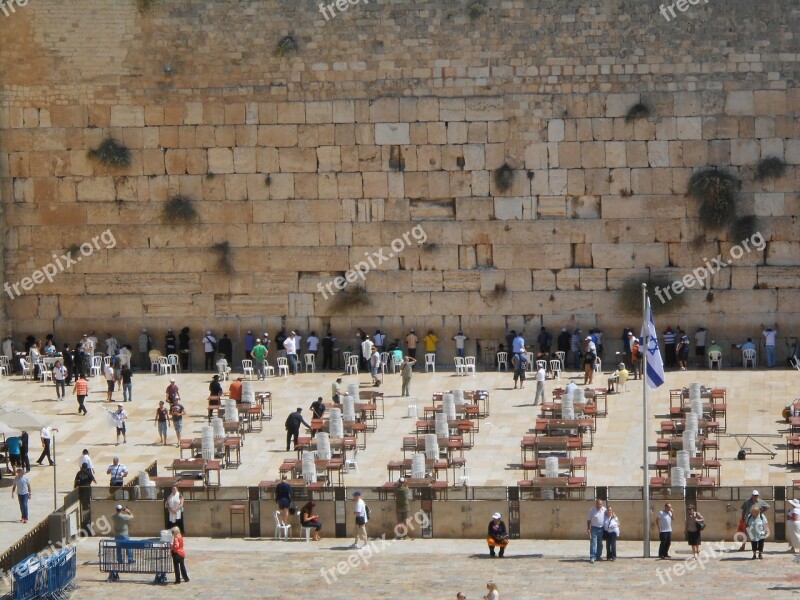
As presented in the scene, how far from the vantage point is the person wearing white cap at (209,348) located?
39.9m

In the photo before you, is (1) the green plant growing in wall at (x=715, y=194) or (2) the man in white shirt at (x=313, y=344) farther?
(2) the man in white shirt at (x=313, y=344)

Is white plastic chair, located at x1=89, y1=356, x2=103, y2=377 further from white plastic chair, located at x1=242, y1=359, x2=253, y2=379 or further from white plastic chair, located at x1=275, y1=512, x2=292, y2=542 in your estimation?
white plastic chair, located at x1=275, y1=512, x2=292, y2=542

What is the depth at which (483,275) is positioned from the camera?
131ft

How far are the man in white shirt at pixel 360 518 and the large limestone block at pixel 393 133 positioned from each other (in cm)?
1331

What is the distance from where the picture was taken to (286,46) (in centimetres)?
3950

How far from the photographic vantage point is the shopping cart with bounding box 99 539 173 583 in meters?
26.2

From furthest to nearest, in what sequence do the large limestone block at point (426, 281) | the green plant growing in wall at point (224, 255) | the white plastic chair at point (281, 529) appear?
the green plant growing in wall at point (224, 255), the large limestone block at point (426, 281), the white plastic chair at point (281, 529)

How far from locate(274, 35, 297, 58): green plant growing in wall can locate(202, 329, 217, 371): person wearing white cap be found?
6.23 meters

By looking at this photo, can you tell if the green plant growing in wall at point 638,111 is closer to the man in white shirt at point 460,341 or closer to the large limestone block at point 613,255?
the large limestone block at point 613,255

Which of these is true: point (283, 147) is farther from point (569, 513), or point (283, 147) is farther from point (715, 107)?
point (569, 513)

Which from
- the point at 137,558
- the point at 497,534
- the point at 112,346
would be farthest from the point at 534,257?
the point at 137,558

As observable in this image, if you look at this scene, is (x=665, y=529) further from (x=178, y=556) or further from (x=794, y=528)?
(x=178, y=556)

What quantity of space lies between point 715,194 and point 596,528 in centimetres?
1398

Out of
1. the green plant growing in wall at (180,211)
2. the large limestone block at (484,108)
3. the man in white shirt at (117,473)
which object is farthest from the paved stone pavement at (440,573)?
the large limestone block at (484,108)
